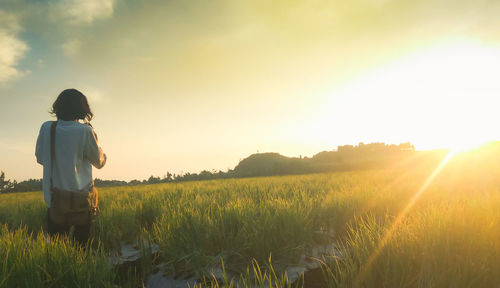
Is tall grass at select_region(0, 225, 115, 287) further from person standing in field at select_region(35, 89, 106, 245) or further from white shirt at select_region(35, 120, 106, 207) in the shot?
white shirt at select_region(35, 120, 106, 207)

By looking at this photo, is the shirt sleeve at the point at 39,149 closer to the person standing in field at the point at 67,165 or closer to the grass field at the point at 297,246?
the person standing in field at the point at 67,165

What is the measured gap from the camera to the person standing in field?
3.16 m

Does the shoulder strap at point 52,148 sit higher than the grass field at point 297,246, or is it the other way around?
the shoulder strap at point 52,148

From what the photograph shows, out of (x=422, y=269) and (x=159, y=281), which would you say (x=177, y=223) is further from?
(x=422, y=269)

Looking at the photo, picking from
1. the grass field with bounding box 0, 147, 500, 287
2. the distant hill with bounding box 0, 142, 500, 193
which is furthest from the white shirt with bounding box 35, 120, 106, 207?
the distant hill with bounding box 0, 142, 500, 193

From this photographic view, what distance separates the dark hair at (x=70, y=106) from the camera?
3.33 meters

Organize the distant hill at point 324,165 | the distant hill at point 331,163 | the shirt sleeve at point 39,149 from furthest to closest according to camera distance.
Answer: the distant hill at point 331,163, the distant hill at point 324,165, the shirt sleeve at point 39,149

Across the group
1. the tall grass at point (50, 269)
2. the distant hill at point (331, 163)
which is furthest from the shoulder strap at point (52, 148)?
the distant hill at point (331, 163)

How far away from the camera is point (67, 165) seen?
10.4 ft

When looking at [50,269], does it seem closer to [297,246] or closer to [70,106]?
[70,106]

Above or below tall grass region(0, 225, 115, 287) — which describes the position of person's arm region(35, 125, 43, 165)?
above

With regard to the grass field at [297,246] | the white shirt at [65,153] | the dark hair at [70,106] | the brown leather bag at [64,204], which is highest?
the dark hair at [70,106]

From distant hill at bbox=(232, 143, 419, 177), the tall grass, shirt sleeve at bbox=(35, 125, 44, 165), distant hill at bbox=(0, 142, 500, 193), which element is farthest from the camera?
distant hill at bbox=(232, 143, 419, 177)

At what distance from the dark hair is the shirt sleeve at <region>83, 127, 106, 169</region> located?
26 cm
